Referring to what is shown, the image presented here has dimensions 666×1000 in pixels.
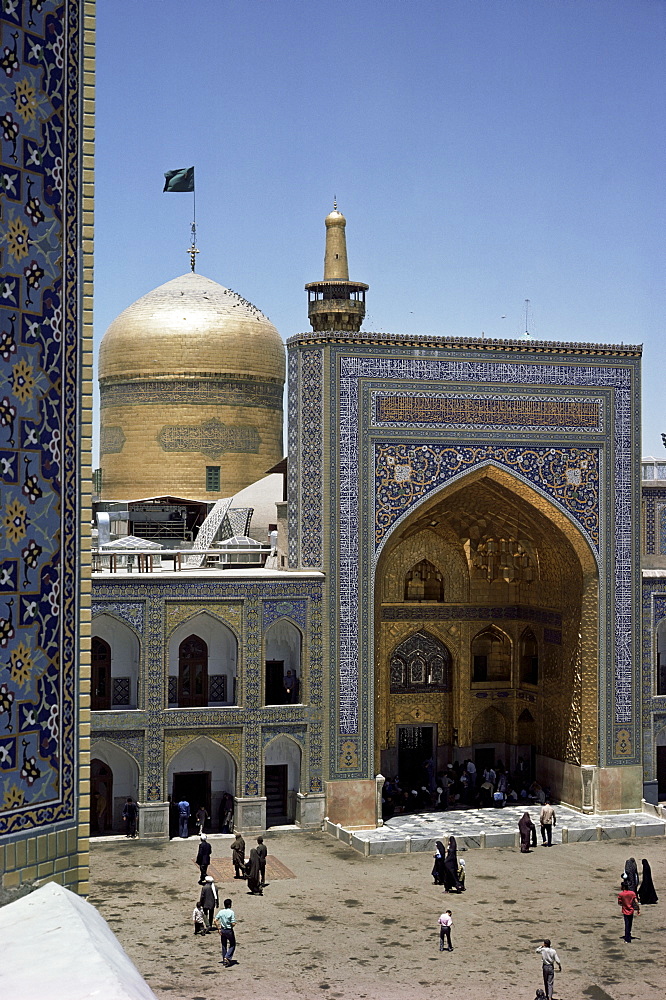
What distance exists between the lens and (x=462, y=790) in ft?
65.9

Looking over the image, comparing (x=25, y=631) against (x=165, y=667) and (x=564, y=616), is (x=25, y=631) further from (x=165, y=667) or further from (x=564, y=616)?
(x=564, y=616)

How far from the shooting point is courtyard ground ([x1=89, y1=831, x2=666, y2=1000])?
11.9 meters

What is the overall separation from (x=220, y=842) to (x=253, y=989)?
5.84 meters

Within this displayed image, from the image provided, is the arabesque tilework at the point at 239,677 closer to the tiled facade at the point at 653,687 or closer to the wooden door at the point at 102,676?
the wooden door at the point at 102,676

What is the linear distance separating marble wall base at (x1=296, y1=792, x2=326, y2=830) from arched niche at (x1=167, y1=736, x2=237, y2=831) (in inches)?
39.0

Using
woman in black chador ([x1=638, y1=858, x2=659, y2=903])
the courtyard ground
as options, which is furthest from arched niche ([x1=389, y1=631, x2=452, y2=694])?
woman in black chador ([x1=638, y1=858, x2=659, y2=903])

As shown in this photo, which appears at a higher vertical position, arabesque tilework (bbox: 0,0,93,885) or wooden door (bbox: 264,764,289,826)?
→ arabesque tilework (bbox: 0,0,93,885)

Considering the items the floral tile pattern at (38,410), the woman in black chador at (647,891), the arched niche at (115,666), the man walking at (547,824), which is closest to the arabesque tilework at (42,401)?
the floral tile pattern at (38,410)

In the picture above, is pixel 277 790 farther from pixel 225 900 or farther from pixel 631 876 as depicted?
pixel 631 876

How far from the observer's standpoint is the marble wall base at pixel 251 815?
1778 cm

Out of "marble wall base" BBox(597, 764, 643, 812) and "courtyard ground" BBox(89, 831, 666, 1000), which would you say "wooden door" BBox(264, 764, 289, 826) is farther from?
"marble wall base" BBox(597, 764, 643, 812)

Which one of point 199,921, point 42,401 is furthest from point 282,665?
point 42,401

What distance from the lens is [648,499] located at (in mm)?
21750

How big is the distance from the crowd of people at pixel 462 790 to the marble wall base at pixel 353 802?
32.6 inches
